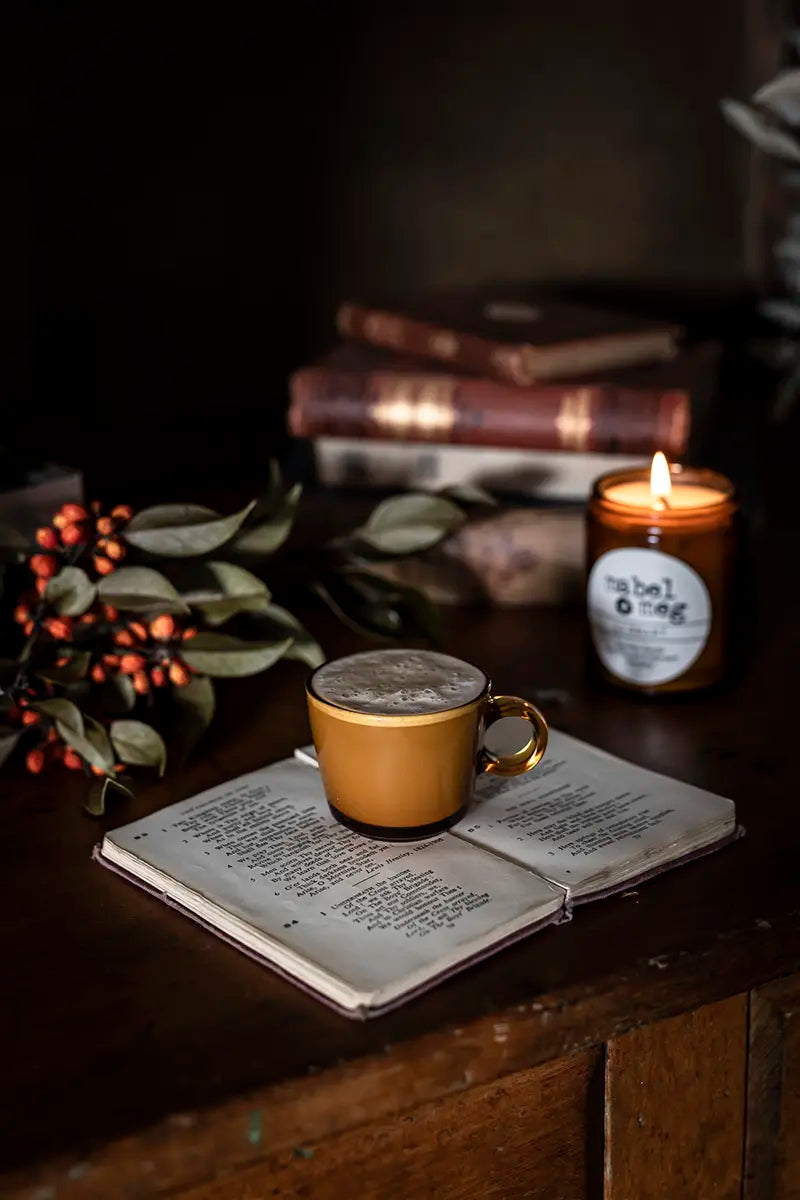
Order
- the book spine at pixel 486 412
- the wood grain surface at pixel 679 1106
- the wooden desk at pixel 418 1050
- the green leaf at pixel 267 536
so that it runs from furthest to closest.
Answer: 1. the book spine at pixel 486 412
2. the green leaf at pixel 267 536
3. the wood grain surface at pixel 679 1106
4. the wooden desk at pixel 418 1050

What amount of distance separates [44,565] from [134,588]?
5cm

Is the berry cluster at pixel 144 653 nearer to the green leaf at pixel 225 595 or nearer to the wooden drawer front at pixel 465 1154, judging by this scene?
the green leaf at pixel 225 595

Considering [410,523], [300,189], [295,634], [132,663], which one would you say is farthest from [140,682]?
[300,189]

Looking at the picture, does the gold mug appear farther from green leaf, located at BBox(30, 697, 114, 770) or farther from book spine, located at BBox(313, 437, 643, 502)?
book spine, located at BBox(313, 437, 643, 502)

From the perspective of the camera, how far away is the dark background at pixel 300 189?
4.01ft

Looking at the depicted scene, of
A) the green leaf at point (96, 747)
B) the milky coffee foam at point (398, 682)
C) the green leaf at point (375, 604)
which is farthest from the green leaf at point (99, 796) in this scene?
the green leaf at point (375, 604)

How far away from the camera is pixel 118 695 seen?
770mm

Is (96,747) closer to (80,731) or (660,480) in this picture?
(80,731)

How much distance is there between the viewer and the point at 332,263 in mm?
1373

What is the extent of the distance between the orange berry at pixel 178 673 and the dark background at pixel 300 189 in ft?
1.72

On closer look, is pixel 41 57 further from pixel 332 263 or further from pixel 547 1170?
pixel 547 1170

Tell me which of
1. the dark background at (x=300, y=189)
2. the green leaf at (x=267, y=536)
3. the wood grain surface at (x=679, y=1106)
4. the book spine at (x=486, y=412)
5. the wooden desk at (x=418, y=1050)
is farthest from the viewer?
the dark background at (x=300, y=189)

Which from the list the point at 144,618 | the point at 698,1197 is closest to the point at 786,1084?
the point at 698,1197

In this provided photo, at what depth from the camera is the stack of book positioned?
963 millimetres
